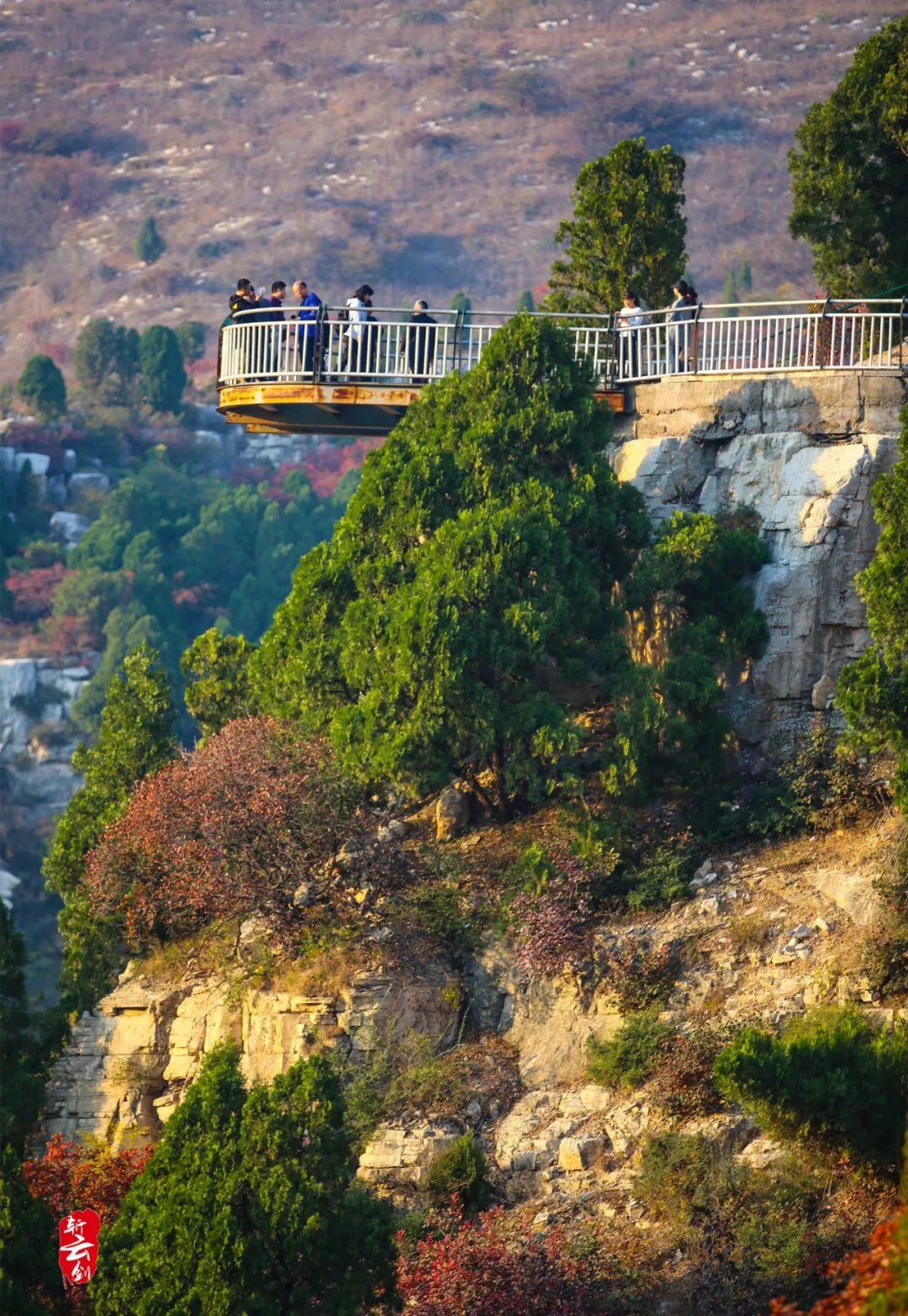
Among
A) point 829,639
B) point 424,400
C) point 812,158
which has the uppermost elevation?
point 812,158

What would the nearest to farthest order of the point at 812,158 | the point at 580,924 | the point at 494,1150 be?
the point at 494,1150 < the point at 580,924 < the point at 812,158

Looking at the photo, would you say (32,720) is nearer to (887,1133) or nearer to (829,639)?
(829,639)

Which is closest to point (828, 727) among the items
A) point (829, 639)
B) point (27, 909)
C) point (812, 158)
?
point (829, 639)

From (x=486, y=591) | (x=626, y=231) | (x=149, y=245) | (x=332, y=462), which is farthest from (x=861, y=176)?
(x=149, y=245)

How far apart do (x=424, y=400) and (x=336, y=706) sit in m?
3.77

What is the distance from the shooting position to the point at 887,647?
67.6ft

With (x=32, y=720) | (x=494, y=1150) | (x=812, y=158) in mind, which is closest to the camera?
(x=494, y=1150)

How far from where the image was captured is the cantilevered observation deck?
24047mm

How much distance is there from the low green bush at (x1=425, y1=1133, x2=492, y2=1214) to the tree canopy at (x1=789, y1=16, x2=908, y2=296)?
39.9 feet

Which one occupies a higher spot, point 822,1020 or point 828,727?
point 828,727

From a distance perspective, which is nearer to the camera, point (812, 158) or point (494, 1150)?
point (494, 1150)

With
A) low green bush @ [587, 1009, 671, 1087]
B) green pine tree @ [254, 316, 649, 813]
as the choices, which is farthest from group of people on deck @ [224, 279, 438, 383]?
low green bush @ [587, 1009, 671, 1087]

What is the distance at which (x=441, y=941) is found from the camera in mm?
21484

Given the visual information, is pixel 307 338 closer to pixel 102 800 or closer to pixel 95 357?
pixel 102 800
